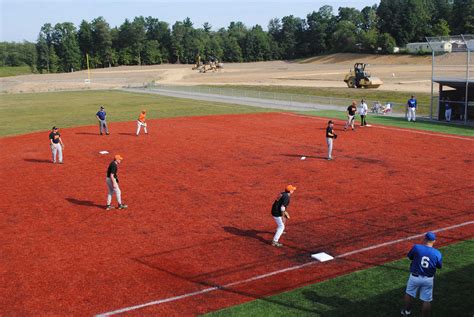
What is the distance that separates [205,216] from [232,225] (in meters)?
1.27

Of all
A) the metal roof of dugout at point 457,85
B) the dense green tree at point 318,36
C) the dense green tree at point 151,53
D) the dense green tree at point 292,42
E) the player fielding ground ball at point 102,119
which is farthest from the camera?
the dense green tree at point 292,42

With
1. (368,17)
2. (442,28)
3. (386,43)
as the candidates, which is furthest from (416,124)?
(368,17)

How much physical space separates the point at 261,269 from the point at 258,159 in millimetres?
13064

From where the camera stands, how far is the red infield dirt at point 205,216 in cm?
1123

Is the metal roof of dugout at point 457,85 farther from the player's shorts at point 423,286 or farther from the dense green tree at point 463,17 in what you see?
the dense green tree at point 463,17

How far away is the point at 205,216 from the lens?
53.1 feet

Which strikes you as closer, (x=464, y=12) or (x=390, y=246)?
(x=390, y=246)

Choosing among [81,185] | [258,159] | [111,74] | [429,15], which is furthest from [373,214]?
[429,15]

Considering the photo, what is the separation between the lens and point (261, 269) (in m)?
12.1

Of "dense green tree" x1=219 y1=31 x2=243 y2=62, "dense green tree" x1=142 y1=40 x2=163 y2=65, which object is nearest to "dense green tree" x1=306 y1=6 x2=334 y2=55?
"dense green tree" x1=219 y1=31 x2=243 y2=62

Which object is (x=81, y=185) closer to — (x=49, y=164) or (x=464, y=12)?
(x=49, y=164)

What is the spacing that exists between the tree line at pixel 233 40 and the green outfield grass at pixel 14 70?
2.37 m

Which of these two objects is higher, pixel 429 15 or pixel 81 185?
pixel 429 15

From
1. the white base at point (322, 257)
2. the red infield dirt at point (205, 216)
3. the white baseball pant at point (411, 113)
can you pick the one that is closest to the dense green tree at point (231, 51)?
the white baseball pant at point (411, 113)
